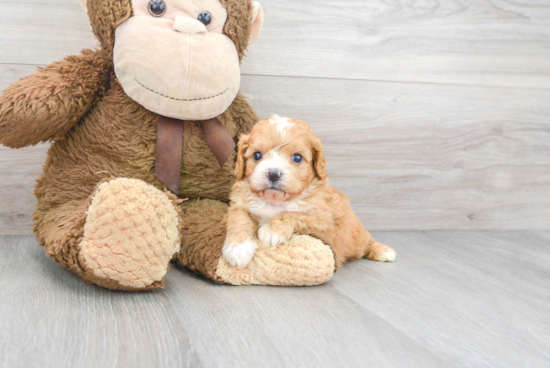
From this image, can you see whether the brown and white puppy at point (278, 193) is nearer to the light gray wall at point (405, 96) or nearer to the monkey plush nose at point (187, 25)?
the monkey plush nose at point (187, 25)

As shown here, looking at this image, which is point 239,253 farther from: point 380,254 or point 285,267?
point 380,254

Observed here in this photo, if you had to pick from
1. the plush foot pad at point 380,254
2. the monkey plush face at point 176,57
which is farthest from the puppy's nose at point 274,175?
the plush foot pad at point 380,254

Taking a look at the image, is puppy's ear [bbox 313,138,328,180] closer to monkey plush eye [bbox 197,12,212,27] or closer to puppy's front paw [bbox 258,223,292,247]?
puppy's front paw [bbox 258,223,292,247]

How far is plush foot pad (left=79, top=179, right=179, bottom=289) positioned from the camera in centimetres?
93

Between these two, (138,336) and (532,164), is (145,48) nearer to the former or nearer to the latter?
(138,336)

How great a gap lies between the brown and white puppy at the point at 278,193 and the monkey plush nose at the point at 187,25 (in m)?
0.27

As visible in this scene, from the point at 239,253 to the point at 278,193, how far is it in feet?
0.54

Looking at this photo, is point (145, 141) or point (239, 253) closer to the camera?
point (239, 253)

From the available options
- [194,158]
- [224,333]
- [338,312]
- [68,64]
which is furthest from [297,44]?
[224,333]

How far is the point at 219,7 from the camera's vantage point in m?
1.17

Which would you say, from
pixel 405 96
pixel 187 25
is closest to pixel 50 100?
pixel 187 25

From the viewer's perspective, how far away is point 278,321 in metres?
0.91

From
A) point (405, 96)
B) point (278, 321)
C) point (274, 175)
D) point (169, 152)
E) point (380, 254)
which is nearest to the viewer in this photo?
point (278, 321)

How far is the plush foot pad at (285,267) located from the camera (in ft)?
3.58
